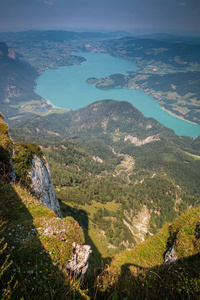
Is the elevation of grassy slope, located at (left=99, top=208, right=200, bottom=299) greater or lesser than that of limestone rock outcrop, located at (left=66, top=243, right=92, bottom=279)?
greater

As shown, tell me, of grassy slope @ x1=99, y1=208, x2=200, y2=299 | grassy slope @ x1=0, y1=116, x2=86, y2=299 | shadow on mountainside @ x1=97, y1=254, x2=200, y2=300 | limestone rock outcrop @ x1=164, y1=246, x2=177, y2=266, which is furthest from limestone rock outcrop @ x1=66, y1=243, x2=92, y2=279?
limestone rock outcrop @ x1=164, y1=246, x2=177, y2=266

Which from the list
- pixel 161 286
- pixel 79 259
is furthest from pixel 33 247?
pixel 161 286

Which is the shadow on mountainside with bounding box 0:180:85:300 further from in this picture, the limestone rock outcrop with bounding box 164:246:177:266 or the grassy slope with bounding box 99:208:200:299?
the limestone rock outcrop with bounding box 164:246:177:266

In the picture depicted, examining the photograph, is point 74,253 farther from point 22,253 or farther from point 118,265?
point 22,253

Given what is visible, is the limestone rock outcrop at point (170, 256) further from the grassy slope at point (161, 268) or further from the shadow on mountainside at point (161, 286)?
the shadow on mountainside at point (161, 286)

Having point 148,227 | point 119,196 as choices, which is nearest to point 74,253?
point 148,227

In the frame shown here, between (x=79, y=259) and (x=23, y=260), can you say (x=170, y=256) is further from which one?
(x=23, y=260)

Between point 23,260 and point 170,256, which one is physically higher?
point 23,260

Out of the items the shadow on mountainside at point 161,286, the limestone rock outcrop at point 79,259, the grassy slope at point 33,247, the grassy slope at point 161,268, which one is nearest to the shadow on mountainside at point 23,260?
the grassy slope at point 33,247
